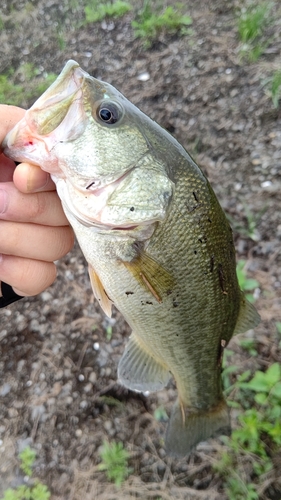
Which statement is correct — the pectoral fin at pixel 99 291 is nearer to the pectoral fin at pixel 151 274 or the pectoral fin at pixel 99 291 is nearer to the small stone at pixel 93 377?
the pectoral fin at pixel 151 274

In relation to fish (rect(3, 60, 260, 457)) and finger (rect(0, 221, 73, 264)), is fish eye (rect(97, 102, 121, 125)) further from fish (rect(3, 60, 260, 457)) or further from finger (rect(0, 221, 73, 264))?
finger (rect(0, 221, 73, 264))

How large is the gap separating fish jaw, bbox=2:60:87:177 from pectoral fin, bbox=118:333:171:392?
0.83 m

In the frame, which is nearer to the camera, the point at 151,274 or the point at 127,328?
the point at 151,274

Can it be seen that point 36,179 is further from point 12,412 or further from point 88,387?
point 12,412

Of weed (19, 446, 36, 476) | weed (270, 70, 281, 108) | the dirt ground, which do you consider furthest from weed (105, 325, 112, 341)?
weed (270, 70, 281, 108)

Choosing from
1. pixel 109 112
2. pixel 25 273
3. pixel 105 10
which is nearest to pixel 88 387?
pixel 25 273

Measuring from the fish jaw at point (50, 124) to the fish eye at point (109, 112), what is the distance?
0.07m

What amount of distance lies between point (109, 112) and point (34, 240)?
51cm

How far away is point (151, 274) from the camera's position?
1.32 meters

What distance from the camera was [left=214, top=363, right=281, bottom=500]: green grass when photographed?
207 cm

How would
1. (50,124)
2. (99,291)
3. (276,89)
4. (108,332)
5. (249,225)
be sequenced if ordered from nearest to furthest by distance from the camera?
(50,124)
(99,291)
(108,332)
(249,225)
(276,89)

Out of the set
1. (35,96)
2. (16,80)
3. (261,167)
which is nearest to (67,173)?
(261,167)

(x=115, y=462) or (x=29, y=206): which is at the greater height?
(x=29, y=206)

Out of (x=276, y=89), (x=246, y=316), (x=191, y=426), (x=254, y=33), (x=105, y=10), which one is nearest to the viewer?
(x=246, y=316)
